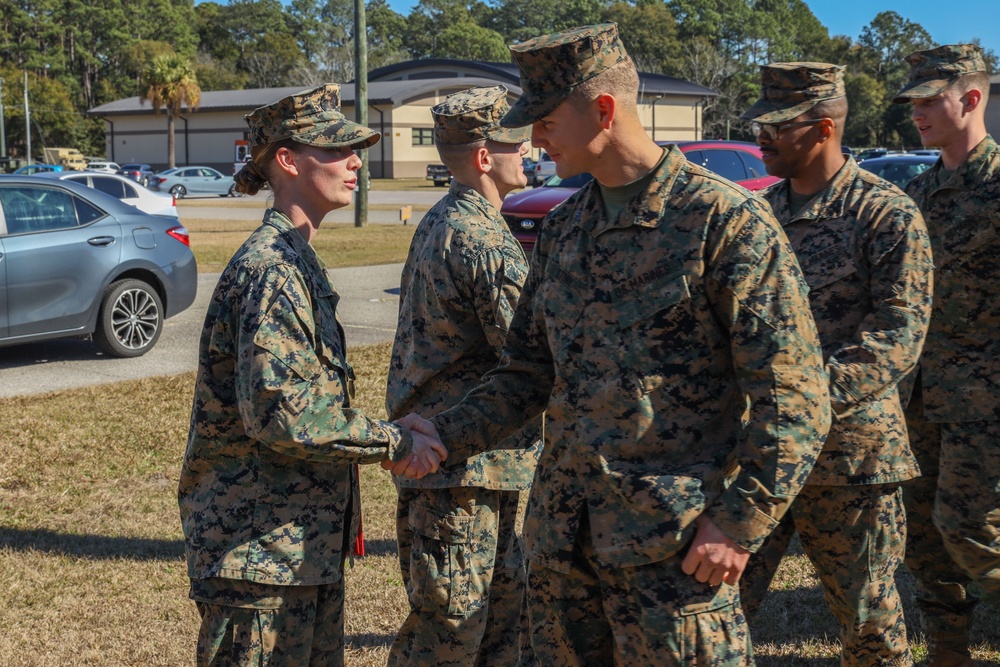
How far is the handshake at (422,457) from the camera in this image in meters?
3.04

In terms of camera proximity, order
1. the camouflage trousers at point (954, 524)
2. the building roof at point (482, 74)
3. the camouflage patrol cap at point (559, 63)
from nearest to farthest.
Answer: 1. the camouflage patrol cap at point (559, 63)
2. the camouflage trousers at point (954, 524)
3. the building roof at point (482, 74)

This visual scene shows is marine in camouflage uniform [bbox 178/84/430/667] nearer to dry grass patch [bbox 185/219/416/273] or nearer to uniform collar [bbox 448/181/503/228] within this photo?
uniform collar [bbox 448/181/503/228]

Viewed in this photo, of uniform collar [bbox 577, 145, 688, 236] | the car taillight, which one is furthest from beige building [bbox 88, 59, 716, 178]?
uniform collar [bbox 577, 145, 688, 236]

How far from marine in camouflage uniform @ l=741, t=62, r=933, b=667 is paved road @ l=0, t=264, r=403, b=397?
22.7ft

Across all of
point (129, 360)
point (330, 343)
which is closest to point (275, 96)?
point (129, 360)

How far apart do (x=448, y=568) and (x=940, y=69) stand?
9.22 ft

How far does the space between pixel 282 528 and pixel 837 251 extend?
1.97m

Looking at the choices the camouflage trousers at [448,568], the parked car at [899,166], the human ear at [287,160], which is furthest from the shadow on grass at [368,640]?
the parked car at [899,166]

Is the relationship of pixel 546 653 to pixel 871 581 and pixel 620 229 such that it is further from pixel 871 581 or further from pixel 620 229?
pixel 871 581

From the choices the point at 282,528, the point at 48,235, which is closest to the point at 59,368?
the point at 48,235

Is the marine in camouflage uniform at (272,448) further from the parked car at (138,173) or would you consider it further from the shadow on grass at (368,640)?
the parked car at (138,173)

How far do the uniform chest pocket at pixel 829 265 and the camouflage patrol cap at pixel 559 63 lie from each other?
1304 millimetres

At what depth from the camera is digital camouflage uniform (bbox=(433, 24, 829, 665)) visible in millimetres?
2434

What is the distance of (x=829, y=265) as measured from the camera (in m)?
3.62
